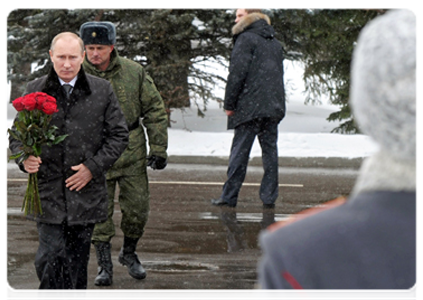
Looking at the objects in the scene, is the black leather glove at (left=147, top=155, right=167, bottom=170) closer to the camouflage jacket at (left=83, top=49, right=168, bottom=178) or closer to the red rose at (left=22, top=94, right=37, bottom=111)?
the camouflage jacket at (left=83, top=49, right=168, bottom=178)

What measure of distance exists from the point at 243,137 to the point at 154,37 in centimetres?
687

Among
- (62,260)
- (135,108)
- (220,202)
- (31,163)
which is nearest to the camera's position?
(31,163)

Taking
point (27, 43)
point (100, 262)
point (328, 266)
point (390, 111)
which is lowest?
point (100, 262)

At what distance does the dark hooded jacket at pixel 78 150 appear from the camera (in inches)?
174

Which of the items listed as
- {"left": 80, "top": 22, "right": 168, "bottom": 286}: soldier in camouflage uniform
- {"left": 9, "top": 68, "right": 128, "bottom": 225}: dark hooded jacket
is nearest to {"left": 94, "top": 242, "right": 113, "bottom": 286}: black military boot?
{"left": 80, "top": 22, "right": 168, "bottom": 286}: soldier in camouflage uniform

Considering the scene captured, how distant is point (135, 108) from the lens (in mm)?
5426

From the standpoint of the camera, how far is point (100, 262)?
215 inches

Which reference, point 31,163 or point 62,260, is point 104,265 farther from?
point 31,163

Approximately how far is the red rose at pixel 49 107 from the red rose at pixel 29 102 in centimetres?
5

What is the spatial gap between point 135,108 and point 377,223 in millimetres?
4270

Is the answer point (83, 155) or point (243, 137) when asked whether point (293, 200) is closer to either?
point (243, 137)

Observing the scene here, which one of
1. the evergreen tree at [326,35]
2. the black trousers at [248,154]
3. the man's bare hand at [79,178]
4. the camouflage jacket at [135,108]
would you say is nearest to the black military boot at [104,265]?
the camouflage jacket at [135,108]

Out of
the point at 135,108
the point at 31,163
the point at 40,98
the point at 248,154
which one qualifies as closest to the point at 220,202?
the point at 248,154
